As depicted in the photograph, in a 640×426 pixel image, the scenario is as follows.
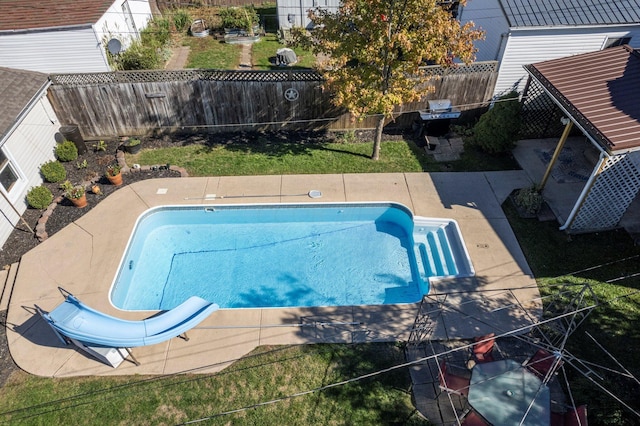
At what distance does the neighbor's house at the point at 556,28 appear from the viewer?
15367 millimetres

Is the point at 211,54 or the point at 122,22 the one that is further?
the point at 211,54

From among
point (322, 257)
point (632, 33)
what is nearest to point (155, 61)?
Result: point (322, 257)

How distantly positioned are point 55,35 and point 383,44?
13.7 m

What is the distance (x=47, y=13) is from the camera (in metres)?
17.1

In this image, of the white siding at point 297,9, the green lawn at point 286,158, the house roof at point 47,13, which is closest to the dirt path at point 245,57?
the white siding at point 297,9

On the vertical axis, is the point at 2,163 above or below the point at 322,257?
above

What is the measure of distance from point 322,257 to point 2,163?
10818mm

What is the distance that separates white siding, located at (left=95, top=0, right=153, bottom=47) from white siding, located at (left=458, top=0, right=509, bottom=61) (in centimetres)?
1627

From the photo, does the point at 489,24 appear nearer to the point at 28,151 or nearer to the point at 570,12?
the point at 570,12

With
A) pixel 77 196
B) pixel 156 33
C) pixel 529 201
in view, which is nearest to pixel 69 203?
pixel 77 196

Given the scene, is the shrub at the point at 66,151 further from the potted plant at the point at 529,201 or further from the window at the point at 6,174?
the potted plant at the point at 529,201

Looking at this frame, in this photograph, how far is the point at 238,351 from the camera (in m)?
9.98

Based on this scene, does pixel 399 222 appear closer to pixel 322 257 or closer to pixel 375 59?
pixel 322 257

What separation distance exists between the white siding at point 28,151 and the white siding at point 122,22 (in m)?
4.51
